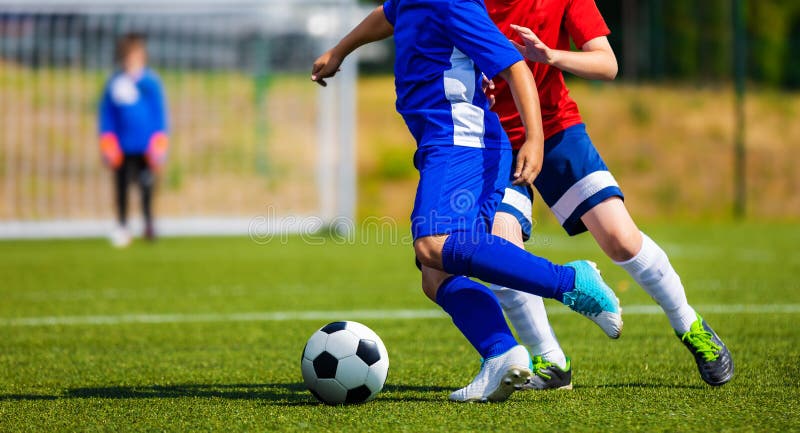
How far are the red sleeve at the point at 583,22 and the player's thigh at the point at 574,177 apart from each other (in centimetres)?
32

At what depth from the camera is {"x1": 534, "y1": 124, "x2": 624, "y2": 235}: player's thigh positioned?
3611 mm

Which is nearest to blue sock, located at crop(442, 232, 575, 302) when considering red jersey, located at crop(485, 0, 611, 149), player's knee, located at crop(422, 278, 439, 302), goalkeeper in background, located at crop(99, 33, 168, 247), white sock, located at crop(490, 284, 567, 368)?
player's knee, located at crop(422, 278, 439, 302)

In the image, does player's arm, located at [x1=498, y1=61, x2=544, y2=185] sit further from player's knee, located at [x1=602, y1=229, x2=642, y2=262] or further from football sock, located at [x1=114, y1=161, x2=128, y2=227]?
football sock, located at [x1=114, y1=161, x2=128, y2=227]

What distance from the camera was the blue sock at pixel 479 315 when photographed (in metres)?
3.32

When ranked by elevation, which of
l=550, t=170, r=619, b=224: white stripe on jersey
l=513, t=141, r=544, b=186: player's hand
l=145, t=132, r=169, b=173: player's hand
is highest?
l=513, t=141, r=544, b=186: player's hand

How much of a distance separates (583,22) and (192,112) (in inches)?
438

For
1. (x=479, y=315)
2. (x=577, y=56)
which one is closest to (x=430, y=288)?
(x=479, y=315)

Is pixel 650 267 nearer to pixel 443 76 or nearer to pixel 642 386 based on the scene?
pixel 642 386

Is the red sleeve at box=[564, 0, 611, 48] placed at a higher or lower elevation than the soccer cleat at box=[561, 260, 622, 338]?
higher

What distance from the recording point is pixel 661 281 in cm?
363

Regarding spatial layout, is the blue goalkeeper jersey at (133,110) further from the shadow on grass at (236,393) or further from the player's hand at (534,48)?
the player's hand at (534,48)

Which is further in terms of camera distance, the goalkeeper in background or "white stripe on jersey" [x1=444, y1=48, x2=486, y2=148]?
the goalkeeper in background

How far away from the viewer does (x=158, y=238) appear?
41.9ft

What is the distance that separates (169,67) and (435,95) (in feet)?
35.6
